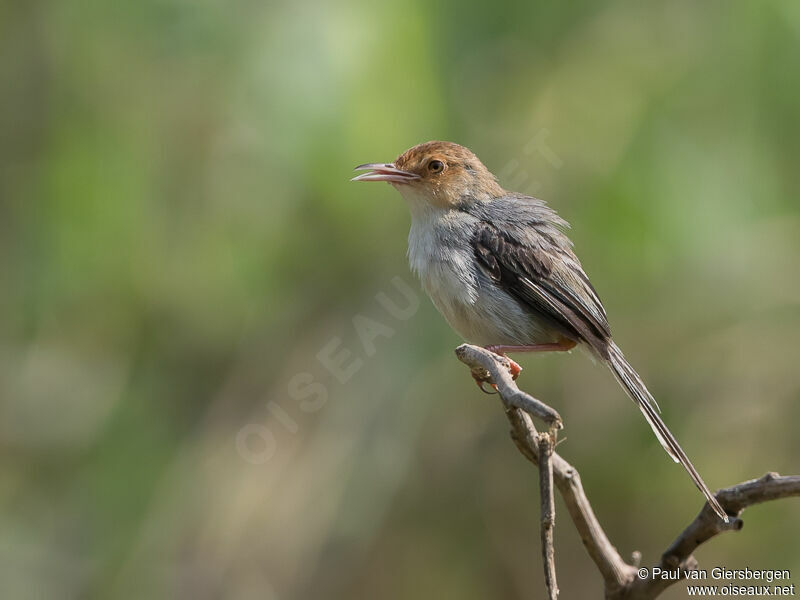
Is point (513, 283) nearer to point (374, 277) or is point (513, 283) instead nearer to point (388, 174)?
point (388, 174)

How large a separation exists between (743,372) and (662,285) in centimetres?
75

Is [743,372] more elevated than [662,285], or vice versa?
[662,285]

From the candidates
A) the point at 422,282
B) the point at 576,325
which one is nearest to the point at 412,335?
the point at 422,282

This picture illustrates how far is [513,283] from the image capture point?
4.34m

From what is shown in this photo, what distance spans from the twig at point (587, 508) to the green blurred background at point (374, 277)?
2.75 m

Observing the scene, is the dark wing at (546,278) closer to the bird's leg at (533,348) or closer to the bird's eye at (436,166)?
the bird's leg at (533,348)

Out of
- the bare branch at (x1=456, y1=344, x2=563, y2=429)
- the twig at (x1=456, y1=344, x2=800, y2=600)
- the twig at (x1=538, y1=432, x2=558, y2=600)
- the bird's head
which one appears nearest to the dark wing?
the bird's head

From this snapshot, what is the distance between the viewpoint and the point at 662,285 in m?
5.91

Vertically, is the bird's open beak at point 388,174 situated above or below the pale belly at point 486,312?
above

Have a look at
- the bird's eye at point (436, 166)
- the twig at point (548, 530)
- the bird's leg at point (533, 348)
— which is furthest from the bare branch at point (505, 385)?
the bird's eye at point (436, 166)

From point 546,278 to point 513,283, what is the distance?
158 millimetres

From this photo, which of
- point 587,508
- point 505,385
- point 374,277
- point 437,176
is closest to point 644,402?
point 587,508

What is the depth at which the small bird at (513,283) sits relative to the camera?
4.23m

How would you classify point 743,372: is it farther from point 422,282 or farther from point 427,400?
point 422,282
